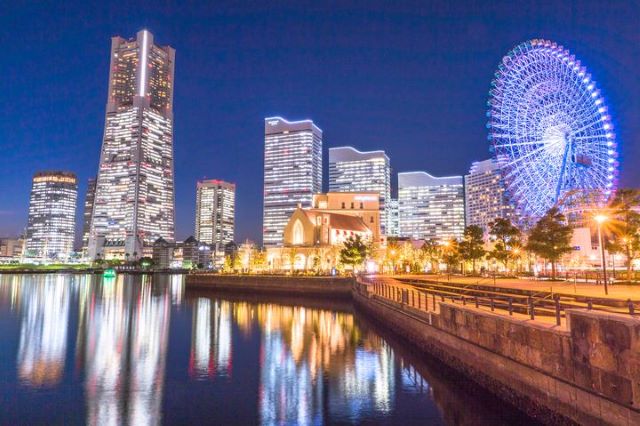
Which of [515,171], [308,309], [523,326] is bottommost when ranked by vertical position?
[308,309]

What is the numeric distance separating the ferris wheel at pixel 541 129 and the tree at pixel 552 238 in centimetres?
567

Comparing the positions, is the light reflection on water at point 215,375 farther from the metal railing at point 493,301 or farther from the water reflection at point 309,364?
the metal railing at point 493,301

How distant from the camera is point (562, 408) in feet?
49.6

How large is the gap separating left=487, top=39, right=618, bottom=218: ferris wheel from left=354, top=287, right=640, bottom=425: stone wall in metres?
36.9

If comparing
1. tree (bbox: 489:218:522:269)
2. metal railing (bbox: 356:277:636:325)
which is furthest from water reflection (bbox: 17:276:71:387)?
tree (bbox: 489:218:522:269)

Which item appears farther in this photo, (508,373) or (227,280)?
(227,280)

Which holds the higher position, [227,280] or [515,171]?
[515,171]

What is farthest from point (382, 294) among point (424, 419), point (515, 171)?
point (424, 419)

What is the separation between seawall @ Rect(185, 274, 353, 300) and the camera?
74062 millimetres

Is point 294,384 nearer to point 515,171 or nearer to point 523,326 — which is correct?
point 523,326

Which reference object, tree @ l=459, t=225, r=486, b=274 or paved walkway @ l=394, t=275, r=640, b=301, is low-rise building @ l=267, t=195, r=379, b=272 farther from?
paved walkway @ l=394, t=275, r=640, b=301

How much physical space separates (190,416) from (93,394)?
642 cm

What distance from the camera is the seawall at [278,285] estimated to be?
74062mm

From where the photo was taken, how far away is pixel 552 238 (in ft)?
197
